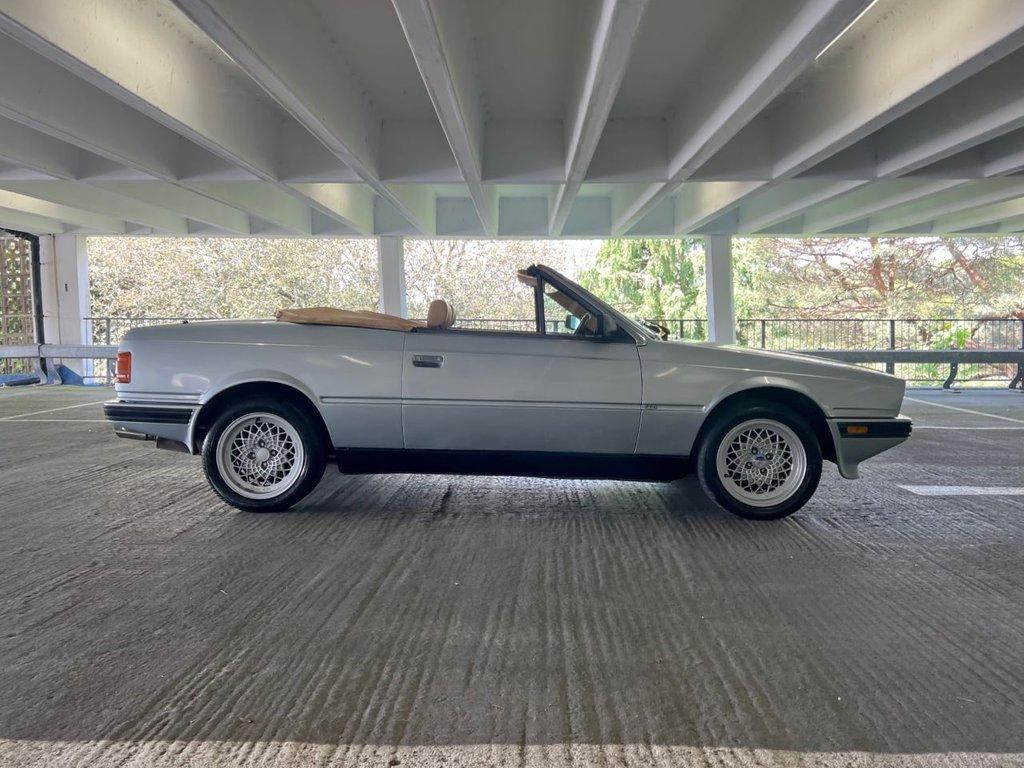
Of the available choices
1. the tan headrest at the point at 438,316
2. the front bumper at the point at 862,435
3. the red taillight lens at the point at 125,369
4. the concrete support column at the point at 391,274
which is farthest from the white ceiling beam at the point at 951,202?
the red taillight lens at the point at 125,369

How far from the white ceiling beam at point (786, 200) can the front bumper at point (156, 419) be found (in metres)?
9.90

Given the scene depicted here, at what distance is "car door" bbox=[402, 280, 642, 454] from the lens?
4.27 m

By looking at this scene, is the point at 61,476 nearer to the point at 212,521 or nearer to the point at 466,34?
the point at 212,521

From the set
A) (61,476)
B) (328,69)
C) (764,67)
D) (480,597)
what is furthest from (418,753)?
(328,69)

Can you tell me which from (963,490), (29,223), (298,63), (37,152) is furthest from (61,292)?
(963,490)

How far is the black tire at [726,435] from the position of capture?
4223 mm

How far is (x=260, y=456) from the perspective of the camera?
174 inches

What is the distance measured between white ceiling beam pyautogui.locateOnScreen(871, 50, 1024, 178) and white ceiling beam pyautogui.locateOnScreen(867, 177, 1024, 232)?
3194 millimetres

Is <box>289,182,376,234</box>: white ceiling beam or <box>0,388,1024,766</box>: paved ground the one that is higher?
<box>289,182,376,234</box>: white ceiling beam

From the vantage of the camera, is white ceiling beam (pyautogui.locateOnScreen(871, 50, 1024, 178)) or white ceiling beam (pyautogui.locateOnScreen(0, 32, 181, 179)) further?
white ceiling beam (pyautogui.locateOnScreen(871, 50, 1024, 178))

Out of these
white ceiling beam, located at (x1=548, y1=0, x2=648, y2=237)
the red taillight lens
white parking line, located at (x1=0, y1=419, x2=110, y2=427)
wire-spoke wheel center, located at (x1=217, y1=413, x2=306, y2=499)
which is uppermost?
white ceiling beam, located at (x1=548, y1=0, x2=648, y2=237)

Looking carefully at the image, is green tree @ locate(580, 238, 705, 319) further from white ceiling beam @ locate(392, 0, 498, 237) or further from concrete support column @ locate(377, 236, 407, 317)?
white ceiling beam @ locate(392, 0, 498, 237)

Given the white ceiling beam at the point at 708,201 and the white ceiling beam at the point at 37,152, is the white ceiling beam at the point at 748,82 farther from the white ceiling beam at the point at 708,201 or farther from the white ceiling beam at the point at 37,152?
the white ceiling beam at the point at 37,152

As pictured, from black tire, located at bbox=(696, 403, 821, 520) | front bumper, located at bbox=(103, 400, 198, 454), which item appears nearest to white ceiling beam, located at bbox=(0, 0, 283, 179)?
front bumper, located at bbox=(103, 400, 198, 454)
